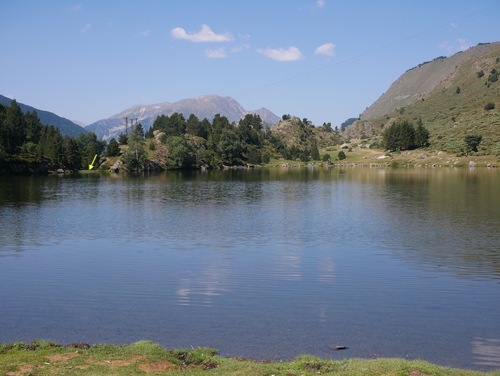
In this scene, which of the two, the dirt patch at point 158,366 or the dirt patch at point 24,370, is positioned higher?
the dirt patch at point 24,370

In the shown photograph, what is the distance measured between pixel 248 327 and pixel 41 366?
28.0 feet

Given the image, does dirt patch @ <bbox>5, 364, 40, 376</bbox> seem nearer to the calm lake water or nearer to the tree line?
the calm lake water

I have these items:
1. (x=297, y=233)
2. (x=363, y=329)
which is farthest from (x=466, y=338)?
(x=297, y=233)

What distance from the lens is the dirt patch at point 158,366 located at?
15.1 metres

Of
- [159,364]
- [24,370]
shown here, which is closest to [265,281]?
[159,364]

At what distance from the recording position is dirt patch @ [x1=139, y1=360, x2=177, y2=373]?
15.1 meters

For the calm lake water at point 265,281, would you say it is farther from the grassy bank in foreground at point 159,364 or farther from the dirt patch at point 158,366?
the dirt patch at point 158,366

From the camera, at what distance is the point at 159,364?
1567cm

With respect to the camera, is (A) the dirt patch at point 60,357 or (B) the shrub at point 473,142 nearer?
(A) the dirt patch at point 60,357

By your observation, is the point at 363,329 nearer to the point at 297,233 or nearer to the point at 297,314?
the point at 297,314

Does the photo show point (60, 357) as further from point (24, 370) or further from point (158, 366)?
point (158, 366)

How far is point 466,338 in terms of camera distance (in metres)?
19.3

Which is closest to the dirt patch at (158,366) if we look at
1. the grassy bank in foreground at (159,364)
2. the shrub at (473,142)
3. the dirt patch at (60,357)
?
the grassy bank in foreground at (159,364)

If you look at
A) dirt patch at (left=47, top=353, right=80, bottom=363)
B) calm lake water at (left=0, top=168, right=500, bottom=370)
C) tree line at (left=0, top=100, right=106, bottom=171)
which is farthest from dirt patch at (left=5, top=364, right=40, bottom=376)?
tree line at (left=0, top=100, right=106, bottom=171)
